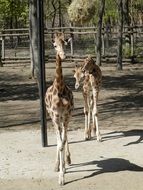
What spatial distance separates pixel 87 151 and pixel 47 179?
61.5 inches

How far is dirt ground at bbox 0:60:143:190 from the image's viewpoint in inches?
303

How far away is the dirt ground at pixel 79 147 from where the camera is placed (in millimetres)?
7688

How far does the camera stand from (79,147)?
31.1 feet

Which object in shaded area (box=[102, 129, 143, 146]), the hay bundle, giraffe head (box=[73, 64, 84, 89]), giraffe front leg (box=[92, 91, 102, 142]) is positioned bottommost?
shaded area (box=[102, 129, 143, 146])

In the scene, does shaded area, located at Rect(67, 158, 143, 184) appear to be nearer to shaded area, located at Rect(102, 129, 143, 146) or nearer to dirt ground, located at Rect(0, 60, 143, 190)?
dirt ground, located at Rect(0, 60, 143, 190)

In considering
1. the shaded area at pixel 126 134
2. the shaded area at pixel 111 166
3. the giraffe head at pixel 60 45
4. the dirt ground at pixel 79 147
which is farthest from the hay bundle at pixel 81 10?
the giraffe head at pixel 60 45

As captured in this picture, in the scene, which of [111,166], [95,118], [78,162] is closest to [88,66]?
[95,118]

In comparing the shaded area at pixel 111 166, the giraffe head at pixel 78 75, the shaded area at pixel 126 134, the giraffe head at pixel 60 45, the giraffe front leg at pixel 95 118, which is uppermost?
the giraffe head at pixel 60 45

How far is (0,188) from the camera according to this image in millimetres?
7473

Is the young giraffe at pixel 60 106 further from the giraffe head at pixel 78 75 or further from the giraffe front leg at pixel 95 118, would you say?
the giraffe front leg at pixel 95 118

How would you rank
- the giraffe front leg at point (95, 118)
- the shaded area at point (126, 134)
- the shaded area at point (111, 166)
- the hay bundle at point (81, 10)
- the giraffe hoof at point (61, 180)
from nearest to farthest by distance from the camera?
the giraffe hoof at point (61, 180), the shaded area at point (111, 166), the giraffe front leg at point (95, 118), the shaded area at point (126, 134), the hay bundle at point (81, 10)

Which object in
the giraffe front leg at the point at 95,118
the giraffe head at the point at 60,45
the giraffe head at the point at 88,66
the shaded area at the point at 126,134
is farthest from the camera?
the shaded area at the point at 126,134

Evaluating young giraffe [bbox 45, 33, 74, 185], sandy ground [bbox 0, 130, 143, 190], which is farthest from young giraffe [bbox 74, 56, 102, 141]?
young giraffe [bbox 45, 33, 74, 185]

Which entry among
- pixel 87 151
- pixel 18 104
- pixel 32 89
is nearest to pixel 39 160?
pixel 87 151
